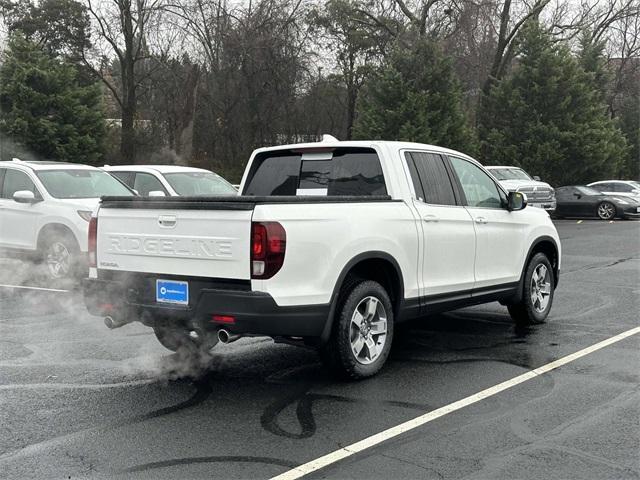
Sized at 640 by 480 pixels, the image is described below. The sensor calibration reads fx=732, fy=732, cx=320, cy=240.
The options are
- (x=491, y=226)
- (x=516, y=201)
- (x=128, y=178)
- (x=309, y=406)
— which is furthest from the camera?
(x=128, y=178)

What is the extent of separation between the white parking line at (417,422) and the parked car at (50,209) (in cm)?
650

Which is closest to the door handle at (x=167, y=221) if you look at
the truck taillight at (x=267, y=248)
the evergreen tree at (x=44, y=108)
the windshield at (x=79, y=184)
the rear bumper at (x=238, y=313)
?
the rear bumper at (x=238, y=313)

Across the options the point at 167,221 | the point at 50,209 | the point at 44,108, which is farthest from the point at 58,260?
the point at 44,108

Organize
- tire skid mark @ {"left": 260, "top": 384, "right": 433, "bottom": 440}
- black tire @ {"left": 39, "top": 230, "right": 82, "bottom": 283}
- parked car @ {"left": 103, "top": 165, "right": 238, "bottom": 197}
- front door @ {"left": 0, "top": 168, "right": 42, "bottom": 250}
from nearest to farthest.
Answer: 1. tire skid mark @ {"left": 260, "top": 384, "right": 433, "bottom": 440}
2. black tire @ {"left": 39, "top": 230, "right": 82, "bottom": 283}
3. front door @ {"left": 0, "top": 168, "right": 42, "bottom": 250}
4. parked car @ {"left": 103, "top": 165, "right": 238, "bottom": 197}

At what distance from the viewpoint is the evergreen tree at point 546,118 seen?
107ft

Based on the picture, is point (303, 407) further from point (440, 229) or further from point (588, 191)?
point (588, 191)

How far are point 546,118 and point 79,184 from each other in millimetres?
26341

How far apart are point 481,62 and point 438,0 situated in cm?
492

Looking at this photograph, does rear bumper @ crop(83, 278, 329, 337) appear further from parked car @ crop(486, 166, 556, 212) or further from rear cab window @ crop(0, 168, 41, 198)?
parked car @ crop(486, 166, 556, 212)

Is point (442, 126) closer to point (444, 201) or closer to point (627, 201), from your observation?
point (627, 201)

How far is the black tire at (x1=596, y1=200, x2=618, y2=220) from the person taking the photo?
26.5 metres

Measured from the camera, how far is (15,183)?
10945mm

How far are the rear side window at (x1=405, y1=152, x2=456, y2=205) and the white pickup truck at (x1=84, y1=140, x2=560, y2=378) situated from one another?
12 mm

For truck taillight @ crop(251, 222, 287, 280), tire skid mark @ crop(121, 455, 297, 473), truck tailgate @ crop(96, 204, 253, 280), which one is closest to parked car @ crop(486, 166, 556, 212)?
truck tailgate @ crop(96, 204, 253, 280)
